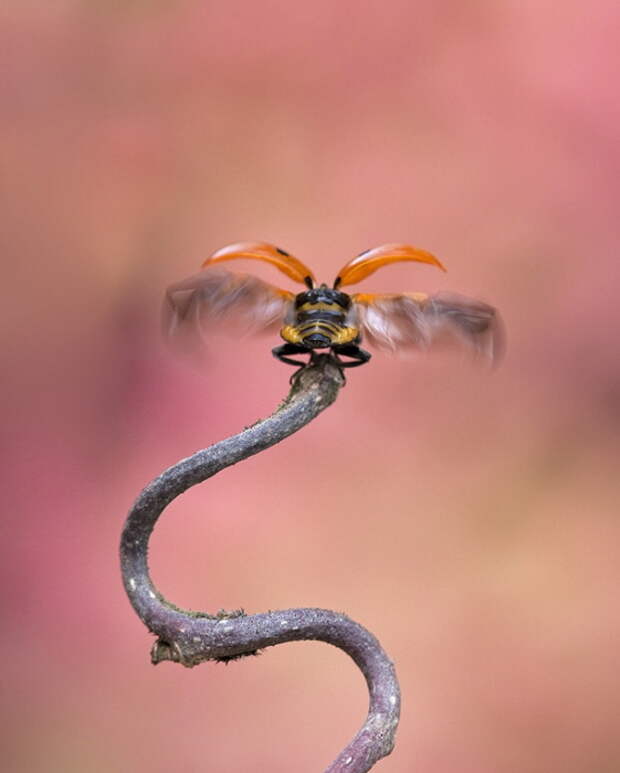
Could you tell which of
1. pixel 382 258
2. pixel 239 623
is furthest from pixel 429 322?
pixel 239 623

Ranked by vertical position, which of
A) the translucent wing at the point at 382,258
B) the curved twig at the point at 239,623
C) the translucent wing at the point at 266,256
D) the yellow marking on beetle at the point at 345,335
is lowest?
the curved twig at the point at 239,623

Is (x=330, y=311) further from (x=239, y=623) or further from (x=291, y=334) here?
(x=239, y=623)

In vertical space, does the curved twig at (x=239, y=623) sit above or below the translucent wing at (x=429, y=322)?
below

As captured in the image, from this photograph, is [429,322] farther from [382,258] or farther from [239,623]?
[239,623]

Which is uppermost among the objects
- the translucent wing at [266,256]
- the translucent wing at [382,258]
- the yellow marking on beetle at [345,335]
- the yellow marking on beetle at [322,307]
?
the translucent wing at [266,256]

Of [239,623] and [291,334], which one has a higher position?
[291,334]
